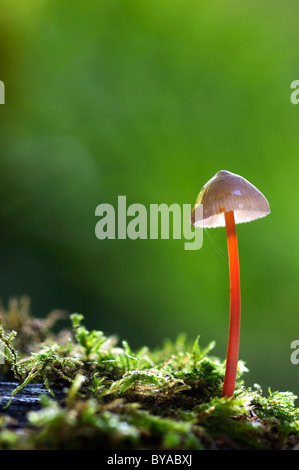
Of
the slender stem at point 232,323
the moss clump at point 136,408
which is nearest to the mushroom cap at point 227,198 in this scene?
the slender stem at point 232,323

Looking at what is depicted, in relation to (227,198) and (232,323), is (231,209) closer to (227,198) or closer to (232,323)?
(227,198)

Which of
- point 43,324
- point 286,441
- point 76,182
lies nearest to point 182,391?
point 286,441
